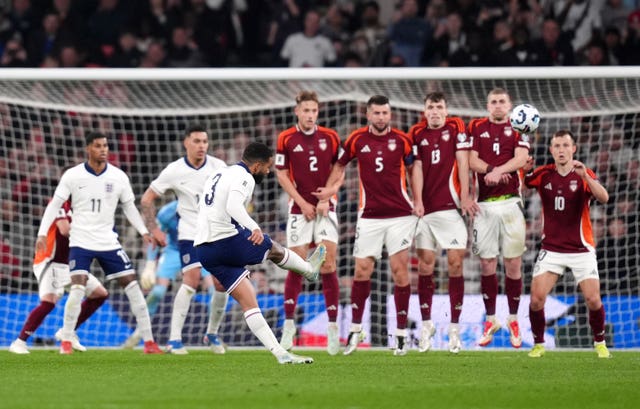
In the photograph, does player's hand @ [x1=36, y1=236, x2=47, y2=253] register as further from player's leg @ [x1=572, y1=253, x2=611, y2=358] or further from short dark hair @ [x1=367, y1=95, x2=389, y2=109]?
player's leg @ [x1=572, y1=253, x2=611, y2=358]

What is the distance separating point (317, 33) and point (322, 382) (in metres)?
10.2

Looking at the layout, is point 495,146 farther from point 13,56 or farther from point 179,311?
point 13,56

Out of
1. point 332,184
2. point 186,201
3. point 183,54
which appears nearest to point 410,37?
point 183,54

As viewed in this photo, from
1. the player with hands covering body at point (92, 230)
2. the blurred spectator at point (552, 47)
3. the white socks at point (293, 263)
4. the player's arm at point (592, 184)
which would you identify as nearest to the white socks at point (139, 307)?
the player with hands covering body at point (92, 230)

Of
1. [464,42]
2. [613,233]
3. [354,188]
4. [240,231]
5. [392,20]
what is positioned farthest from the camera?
[392,20]

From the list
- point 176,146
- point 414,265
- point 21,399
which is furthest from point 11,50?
point 21,399

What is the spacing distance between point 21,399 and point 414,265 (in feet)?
26.3

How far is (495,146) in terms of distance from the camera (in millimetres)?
12625

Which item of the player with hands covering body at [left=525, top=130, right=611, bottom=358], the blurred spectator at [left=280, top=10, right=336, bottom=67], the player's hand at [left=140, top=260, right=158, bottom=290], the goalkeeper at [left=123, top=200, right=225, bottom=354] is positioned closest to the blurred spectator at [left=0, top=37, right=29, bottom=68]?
the blurred spectator at [left=280, top=10, right=336, bottom=67]

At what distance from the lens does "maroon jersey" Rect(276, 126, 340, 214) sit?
1248 cm

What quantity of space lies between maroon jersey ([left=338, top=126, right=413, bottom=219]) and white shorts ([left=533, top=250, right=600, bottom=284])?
150 centimetres

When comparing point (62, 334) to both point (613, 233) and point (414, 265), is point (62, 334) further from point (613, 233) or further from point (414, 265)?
point (613, 233)

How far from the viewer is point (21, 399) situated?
25.5 feet

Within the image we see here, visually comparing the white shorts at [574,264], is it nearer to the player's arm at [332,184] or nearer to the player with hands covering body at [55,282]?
the player's arm at [332,184]
